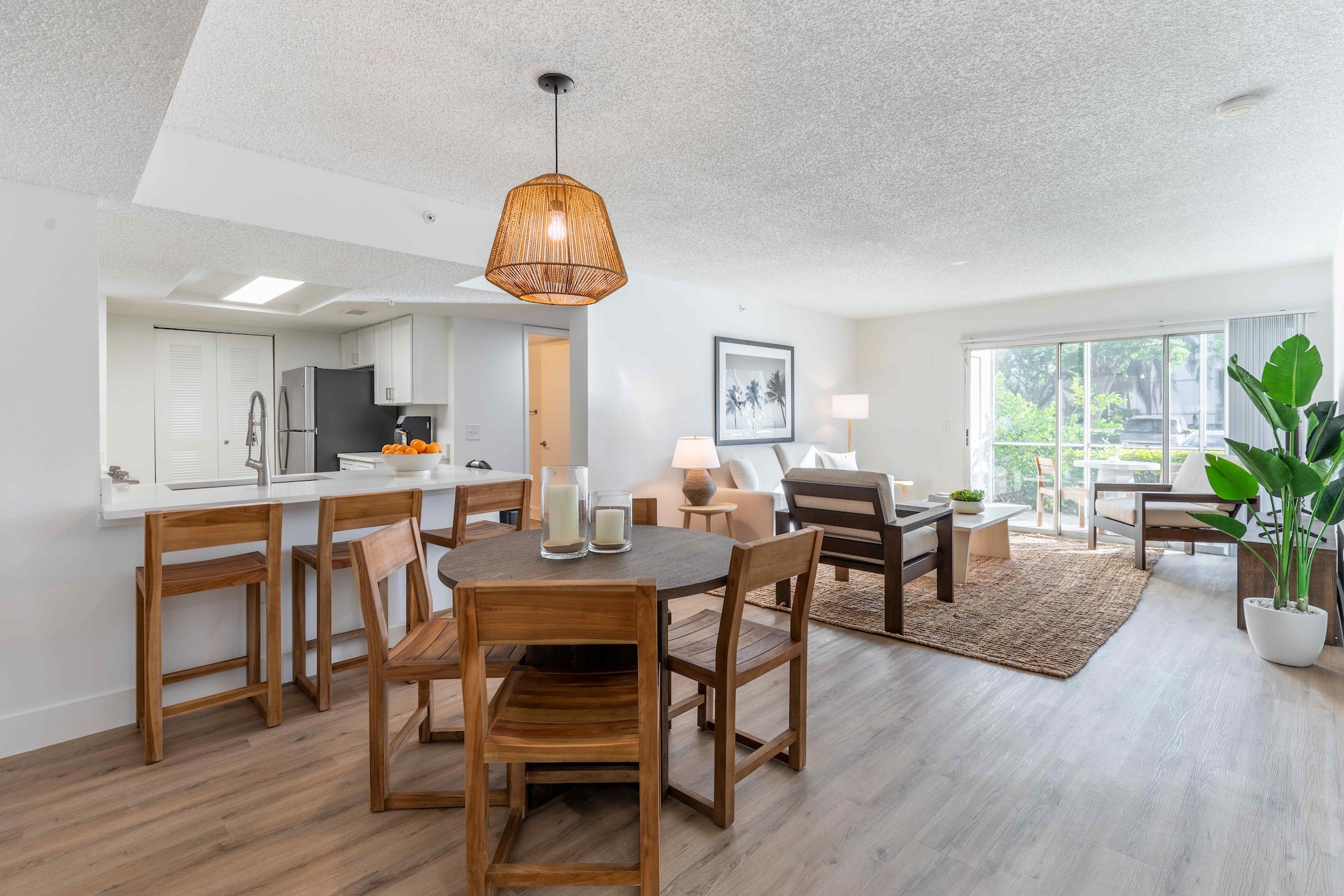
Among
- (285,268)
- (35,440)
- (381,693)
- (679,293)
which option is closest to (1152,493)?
(679,293)

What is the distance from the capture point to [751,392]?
6.14m

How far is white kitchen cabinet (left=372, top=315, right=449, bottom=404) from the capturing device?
5582 millimetres

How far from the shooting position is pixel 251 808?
190 centimetres

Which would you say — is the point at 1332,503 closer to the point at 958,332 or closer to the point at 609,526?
the point at 609,526

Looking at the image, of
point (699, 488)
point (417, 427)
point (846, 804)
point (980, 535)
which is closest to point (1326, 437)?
point (980, 535)

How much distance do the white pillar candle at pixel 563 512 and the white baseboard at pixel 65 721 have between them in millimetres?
1942

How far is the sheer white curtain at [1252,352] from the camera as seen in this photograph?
195 inches

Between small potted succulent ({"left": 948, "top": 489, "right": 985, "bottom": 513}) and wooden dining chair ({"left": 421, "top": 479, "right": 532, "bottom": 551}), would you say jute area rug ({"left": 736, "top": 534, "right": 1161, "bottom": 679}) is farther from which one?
wooden dining chair ({"left": 421, "top": 479, "right": 532, "bottom": 551})

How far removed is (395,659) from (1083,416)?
639 centimetres

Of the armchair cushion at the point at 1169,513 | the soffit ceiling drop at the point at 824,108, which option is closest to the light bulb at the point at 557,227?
the soffit ceiling drop at the point at 824,108

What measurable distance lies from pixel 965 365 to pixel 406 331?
215 inches

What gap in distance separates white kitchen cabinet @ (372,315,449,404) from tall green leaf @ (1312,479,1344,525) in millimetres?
5742

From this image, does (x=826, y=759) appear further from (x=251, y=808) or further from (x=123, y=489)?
(x=123, y=489)

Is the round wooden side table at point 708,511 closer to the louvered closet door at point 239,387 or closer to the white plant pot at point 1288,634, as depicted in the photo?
the white plant pot at point 1288,634
